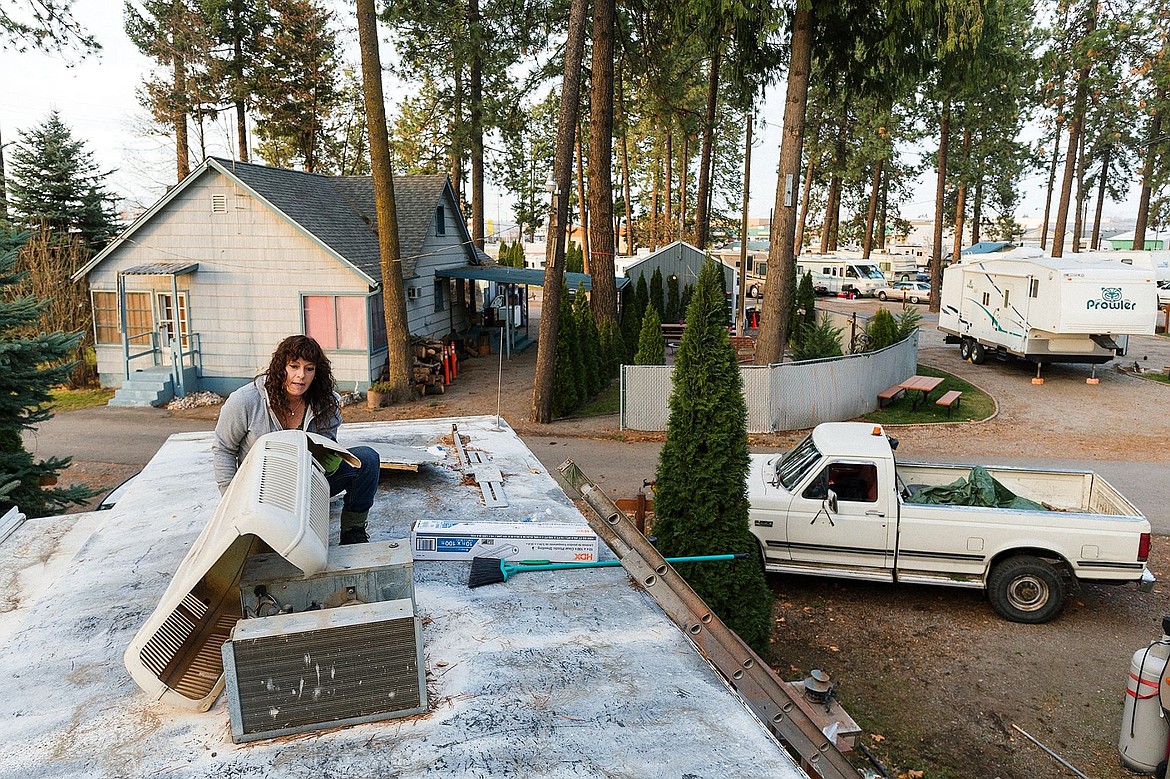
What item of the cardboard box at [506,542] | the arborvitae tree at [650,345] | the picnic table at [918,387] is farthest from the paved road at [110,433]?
the picnic table at [918,387]

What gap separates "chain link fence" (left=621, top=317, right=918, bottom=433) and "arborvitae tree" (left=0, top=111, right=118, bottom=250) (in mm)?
19889

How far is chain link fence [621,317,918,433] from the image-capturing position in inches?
661

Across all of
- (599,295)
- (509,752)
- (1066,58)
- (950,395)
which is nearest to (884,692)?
(509,752)

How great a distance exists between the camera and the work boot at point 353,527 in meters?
5.06

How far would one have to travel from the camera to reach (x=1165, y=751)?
6.21 meters

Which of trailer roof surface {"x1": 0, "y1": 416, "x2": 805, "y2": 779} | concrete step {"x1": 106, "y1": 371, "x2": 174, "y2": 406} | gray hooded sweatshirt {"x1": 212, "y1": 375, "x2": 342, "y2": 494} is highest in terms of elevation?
gray hooded sweatshirt {"x1": 212, "y1": 375, "x2": 342, "y2": 494}

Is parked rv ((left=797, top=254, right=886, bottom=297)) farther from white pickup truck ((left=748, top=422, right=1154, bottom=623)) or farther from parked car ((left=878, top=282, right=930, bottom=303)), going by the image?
white pickup truck ((left=748, top=422, right=1154, bottom=623))

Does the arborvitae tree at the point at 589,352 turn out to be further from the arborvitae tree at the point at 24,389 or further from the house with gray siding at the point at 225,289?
the arborvitae tree at the point at 24,389

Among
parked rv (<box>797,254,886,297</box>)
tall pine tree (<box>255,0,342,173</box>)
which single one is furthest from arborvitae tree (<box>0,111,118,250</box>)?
parked rv (<box>797,254,886,297</box>)

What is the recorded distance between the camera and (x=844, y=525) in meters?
8.95

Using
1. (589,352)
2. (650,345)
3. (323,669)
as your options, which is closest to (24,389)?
(323,669)

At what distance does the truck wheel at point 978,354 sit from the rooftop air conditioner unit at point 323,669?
24479 mm

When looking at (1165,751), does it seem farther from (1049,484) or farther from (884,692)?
(1049,484)

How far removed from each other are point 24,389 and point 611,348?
1465 cm
